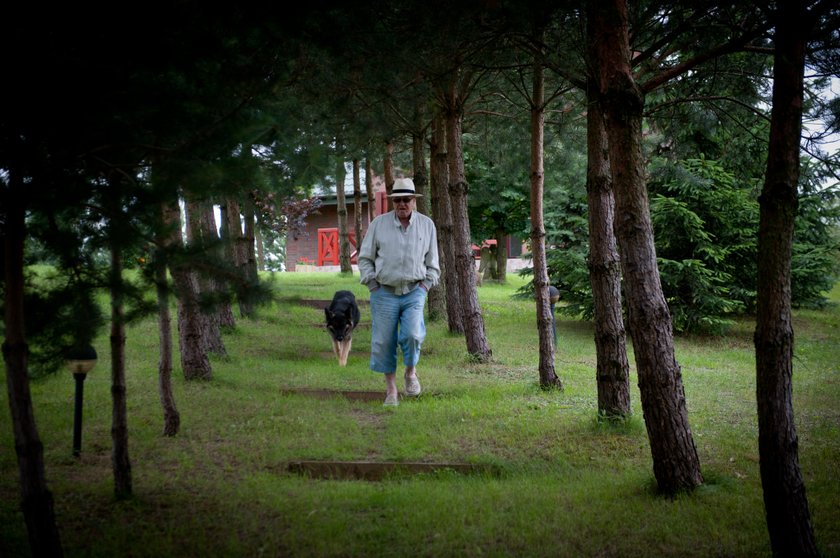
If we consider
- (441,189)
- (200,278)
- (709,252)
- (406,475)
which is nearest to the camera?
(200,278)

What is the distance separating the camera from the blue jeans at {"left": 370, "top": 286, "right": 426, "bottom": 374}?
8391 millimetres

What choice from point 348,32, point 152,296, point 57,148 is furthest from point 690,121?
point 57,148

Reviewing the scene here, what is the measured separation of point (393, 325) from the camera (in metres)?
8.46

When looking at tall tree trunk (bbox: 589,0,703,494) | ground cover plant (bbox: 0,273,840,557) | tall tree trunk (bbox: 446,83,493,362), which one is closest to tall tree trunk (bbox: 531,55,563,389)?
ground cover plant (bbox: 0,273,840,557)

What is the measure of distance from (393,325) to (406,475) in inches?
106

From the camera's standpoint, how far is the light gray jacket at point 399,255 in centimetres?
827

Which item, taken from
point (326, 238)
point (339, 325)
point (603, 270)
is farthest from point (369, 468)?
point (326, 238)

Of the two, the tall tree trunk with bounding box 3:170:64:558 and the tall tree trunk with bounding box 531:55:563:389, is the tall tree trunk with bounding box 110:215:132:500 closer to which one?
the tall tree trunk with bounding box 3:170:64:558

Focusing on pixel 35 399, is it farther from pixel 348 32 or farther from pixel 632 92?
pixel 632 92

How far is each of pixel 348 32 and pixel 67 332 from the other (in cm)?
282

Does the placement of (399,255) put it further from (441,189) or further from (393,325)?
(441,189)

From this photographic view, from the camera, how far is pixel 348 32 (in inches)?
220

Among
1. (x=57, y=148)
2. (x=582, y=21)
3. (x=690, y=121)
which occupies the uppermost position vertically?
(x=582, y=21)

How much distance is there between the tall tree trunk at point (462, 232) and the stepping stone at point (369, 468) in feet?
20.2
